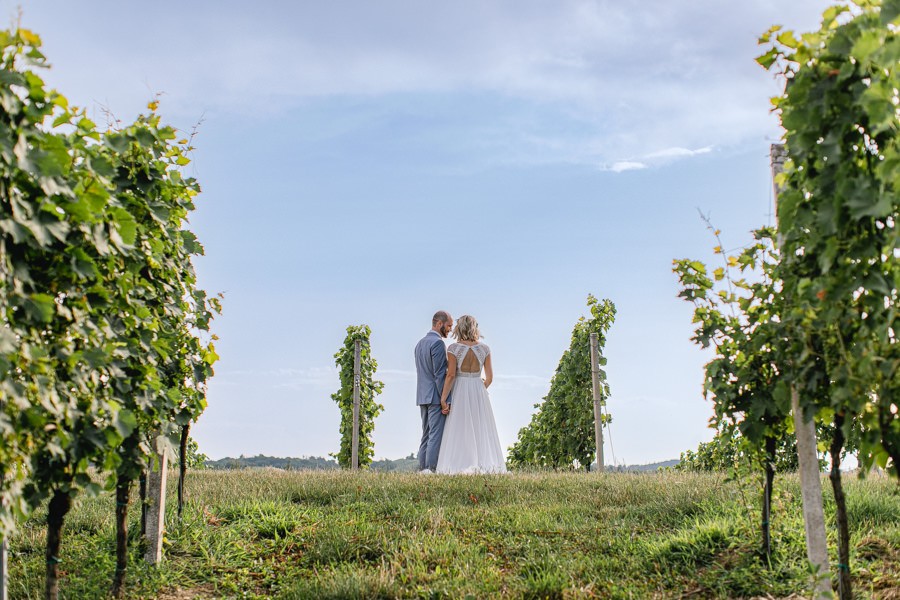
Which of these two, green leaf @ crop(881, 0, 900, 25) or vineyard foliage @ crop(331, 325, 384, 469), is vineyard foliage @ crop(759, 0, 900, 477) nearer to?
green leaf @ crop(881, 0, 900, 25)

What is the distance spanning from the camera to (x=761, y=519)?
18.5 ft

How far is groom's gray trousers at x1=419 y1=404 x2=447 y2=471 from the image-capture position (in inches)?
478

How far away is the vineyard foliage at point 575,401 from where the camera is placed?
1449 centimetres

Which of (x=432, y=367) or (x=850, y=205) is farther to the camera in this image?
(x=432, y=367)

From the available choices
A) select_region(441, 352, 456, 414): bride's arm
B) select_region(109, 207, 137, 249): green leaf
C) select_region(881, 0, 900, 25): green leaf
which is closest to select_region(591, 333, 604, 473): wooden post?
select_region(441, 352, 456, 414): bride's arm

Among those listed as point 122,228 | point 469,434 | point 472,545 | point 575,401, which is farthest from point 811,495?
point 575,401

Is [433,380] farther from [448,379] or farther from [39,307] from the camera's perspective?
[39,307]

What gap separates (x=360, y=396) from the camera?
1666 cm

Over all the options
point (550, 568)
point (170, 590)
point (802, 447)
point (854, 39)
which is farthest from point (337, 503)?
point (854, 39)

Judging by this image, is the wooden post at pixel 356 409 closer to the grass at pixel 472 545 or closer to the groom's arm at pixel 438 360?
the groom's arm at pixel 438 360

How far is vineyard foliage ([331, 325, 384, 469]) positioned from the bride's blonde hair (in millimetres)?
5029

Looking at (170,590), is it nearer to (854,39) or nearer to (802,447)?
(802,447)

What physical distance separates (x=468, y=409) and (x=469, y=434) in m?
0.40

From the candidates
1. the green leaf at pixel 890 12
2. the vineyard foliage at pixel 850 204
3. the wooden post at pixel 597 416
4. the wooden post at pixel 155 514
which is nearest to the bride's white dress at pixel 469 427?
the wooden post at pixel 597 416
